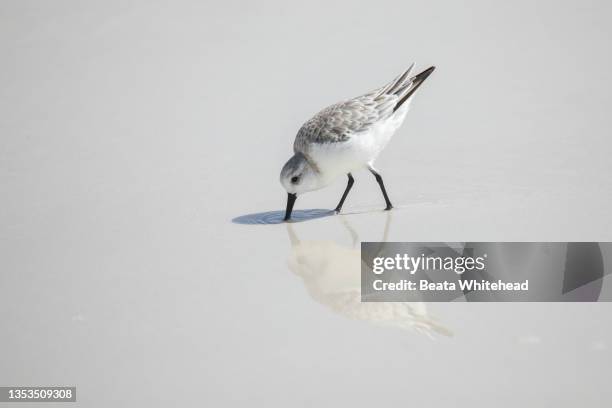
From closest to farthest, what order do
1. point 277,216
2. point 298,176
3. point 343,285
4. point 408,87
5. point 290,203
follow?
1. point 343,285
2. point 298,176
3. point 290,203
4. point 277,216
5. point 408,87

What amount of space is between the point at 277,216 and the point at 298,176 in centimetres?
54

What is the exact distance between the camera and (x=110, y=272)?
5965 millimetres

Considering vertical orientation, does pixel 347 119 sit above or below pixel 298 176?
above

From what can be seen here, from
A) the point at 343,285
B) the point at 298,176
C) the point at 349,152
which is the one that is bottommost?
the point at 343,285

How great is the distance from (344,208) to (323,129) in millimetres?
972

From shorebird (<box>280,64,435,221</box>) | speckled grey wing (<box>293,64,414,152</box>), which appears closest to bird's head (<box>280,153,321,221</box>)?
shorebird (<box>280,64,435,221</box>)

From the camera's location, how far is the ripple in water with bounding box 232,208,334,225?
7090 millimetres

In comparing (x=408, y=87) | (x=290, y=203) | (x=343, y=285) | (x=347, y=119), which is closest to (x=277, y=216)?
(x=290, y=203)

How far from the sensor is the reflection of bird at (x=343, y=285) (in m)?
5.04

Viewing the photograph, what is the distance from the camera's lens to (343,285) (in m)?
5.69

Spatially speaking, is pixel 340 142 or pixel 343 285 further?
pixel 340 142

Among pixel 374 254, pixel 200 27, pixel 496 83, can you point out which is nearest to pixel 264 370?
pixel 374 254

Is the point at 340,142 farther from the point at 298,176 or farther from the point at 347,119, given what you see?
the point at 298,176

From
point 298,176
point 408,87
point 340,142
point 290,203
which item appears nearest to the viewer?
point 340,142
